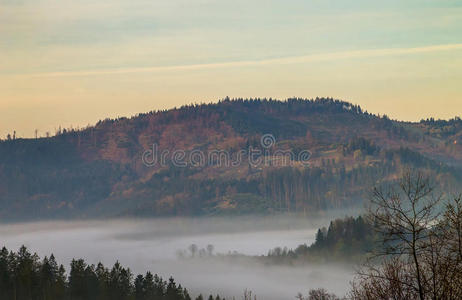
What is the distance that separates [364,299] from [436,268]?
3.90 metres

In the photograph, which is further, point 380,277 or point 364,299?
point 364,299

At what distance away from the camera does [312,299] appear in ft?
216

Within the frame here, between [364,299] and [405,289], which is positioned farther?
[364,299]

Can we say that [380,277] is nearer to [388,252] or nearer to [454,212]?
[388,252]

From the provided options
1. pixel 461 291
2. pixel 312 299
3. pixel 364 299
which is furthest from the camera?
pixel 312 299

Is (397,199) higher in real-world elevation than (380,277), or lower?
higher

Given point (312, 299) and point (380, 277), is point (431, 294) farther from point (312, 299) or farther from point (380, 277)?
point (312, 299)

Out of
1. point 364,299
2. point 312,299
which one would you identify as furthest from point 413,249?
point 312,299

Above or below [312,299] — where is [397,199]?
above

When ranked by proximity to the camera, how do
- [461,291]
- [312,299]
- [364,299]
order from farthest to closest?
[312,299] < [364,299] < [461,291]

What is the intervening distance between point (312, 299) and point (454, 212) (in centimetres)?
3111

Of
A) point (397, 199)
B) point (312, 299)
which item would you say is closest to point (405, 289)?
point (397, 199)

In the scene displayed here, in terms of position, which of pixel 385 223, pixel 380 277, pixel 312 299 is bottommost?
pixel 312 299

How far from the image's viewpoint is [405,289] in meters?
35.8
